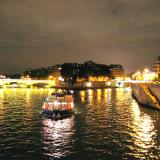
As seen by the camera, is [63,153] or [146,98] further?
[146,98]

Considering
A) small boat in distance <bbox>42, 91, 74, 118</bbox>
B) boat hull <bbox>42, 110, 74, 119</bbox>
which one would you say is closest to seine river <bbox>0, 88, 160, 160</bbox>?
boat hull <bbox>42, 110, 74, 119</bbox>

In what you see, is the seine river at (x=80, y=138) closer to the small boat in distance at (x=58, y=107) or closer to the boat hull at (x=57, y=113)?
the boat hull at (x=57, y=113)

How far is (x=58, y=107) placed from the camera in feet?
257

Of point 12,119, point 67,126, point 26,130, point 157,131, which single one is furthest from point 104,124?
point 12,119

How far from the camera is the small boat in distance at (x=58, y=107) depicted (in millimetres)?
76062

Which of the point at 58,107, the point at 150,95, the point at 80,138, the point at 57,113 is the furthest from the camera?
the point at 150,95

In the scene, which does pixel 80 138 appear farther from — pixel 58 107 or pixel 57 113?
pixel 58 107

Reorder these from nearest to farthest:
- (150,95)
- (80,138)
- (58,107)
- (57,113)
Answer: (80,138)
(57,113)
(58,107)
(150,95)

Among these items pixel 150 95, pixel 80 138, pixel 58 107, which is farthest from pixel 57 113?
pixel 150 95

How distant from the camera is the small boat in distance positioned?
76.1m

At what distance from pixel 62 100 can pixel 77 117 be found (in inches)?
261

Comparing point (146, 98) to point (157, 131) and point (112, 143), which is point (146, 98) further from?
point (112, 143)

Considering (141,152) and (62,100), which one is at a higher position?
(62,100)

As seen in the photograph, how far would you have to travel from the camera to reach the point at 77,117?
7494 cm
